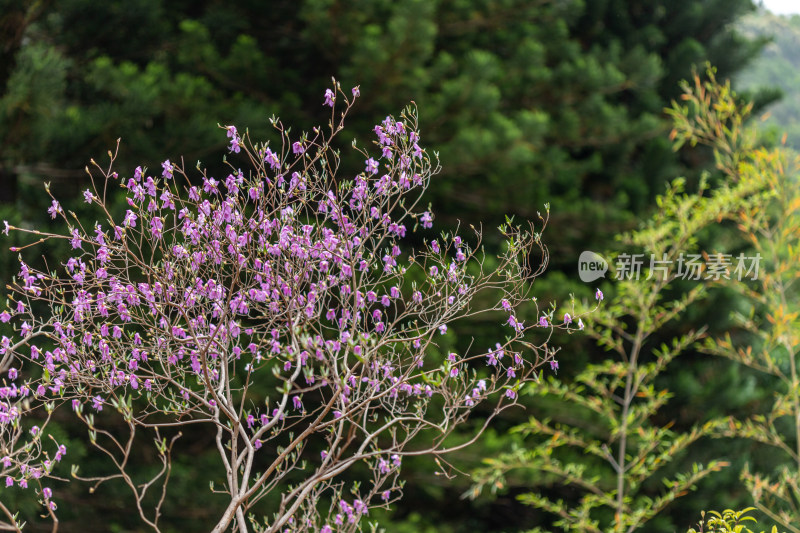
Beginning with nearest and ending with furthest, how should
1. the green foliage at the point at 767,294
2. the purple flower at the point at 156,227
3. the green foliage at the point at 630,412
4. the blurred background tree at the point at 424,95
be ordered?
1. the purple flower at the point at 156,227
2. the blurred background tree at the point at 424,95
3. the green foliage at the point at 767,294
4. the green foliage at the point at 630,412


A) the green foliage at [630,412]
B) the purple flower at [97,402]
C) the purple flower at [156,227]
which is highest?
the purple flower at [156,227]

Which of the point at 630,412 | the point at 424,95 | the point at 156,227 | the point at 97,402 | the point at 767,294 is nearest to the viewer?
the point at 156,227

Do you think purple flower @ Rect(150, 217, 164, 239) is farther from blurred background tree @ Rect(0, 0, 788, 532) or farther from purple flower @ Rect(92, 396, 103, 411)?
blurred background tree @ Rect(0, 0, 788, 532)

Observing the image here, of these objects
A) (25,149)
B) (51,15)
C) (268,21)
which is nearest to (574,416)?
(268,21)

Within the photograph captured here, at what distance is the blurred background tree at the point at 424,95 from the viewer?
3.85 metres

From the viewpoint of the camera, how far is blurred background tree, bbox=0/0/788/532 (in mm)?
3850

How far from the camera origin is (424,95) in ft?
15.0

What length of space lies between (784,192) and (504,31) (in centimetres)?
235

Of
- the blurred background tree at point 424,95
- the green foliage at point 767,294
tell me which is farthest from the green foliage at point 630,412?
the blurred background tree at point 424,95

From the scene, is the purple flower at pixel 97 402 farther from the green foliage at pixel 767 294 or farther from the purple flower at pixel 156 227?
the green foliage at pixel 767 294

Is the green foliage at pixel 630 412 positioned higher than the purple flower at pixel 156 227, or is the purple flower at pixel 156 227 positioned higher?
the purple flower at pixel 156 227

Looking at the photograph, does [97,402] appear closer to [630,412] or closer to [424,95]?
[424,95]

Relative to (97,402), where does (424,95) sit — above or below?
above

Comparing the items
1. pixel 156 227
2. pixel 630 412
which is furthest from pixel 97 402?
pixel 630 412
